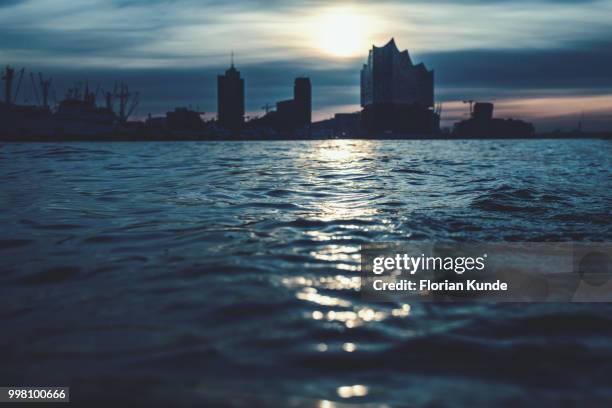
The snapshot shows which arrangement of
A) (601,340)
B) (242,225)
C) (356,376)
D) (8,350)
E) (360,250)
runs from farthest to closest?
(242,225) → (360,250) → (601,340) → (8,350) → (356,376)

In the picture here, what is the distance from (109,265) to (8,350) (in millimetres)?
2527

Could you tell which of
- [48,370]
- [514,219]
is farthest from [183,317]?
[514,219]

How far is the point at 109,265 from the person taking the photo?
6051 mm

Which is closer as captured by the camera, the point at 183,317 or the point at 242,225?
the point at 183,317

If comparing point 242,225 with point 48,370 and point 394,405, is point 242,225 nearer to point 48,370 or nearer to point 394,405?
point 48,370

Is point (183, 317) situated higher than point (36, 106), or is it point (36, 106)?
point (36, 106)

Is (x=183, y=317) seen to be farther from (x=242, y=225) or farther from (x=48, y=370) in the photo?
(x=242, y=225)

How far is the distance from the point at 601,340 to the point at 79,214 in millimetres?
8974

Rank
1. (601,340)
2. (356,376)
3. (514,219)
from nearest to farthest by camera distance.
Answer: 1. (356,376)
2. (601,340)
3. (514,219)

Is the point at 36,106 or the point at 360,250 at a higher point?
the point at 36,106

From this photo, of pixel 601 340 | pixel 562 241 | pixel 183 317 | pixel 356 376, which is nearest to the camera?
pixel 356 376

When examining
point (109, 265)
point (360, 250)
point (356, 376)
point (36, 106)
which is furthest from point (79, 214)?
point (36, 106)

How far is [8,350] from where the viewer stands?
3553mm

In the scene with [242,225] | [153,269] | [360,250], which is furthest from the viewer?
[242,225]
